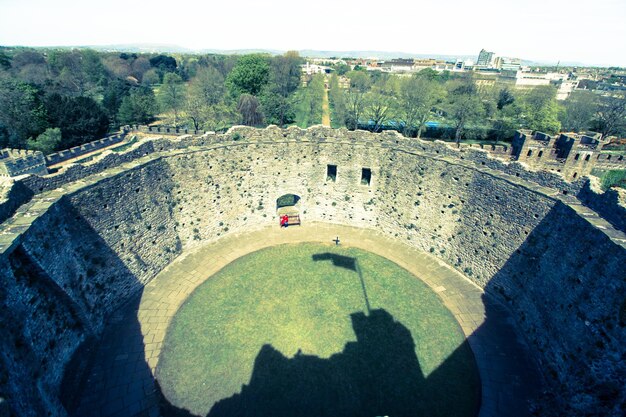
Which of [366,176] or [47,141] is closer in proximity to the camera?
[366,176]

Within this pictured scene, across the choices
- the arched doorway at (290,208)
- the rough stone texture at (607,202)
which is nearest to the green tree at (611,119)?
the rough stone texture at (607,202)

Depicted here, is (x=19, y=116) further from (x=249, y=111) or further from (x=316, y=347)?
(x=316, y=347)

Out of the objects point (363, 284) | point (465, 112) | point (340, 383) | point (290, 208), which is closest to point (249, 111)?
point (290, 208)

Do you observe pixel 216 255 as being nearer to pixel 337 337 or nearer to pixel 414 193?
pixel 337 337

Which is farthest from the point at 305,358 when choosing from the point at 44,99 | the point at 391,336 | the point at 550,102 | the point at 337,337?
the point at 550,102

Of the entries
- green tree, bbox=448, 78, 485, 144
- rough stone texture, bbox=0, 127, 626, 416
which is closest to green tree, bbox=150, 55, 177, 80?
green tree, bbox=448, 78, 485, 144

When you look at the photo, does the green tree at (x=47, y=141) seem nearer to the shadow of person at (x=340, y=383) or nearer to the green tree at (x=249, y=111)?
the green tree at (x=249, y=111)
